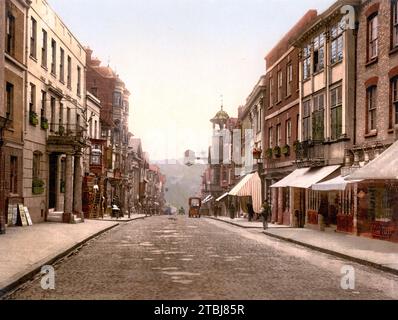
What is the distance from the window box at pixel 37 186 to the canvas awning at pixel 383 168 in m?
16.0

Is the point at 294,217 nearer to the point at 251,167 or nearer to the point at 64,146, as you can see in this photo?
the point at 64,146

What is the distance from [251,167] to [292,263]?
115 feet

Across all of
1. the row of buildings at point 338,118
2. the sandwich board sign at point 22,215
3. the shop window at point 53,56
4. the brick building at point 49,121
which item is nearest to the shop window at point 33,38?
the brick building at point 49,121

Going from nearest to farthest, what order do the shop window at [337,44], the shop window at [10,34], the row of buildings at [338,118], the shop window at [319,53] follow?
the row of buildings at [338,118] < the shop window at [10,34] < the shop window at [337,44] < the shop window at [319,53]

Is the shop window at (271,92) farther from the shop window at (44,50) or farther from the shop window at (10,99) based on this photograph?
the shop window at (10,99)

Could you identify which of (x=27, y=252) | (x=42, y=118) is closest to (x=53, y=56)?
(x=42, y=118)

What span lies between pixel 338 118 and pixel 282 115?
11034 millimetres

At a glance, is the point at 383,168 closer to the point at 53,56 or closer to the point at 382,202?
the point at 382,202

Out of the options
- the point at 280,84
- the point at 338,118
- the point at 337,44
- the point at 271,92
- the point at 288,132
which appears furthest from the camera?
the point at 271,92

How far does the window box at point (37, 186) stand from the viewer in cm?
2993

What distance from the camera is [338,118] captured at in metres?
27.3

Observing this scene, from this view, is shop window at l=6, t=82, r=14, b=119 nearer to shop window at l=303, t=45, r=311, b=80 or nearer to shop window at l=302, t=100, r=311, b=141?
shop window at l=302, t=100, r=311, b=141

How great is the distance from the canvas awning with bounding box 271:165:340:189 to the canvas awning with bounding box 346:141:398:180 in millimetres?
5892
